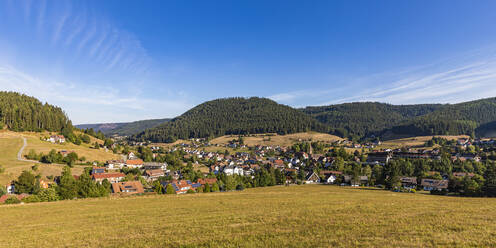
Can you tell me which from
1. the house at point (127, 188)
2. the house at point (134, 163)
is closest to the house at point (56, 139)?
the house at point (134, 163)

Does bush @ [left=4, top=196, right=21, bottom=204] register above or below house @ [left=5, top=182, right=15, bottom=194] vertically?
above

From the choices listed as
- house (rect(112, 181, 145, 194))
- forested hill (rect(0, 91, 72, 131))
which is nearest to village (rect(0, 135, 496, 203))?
house (rect(112, 181, 145, 194))

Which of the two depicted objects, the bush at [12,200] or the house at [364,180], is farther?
the house at [364,180]

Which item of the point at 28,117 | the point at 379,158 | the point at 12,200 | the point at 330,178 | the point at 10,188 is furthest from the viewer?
the point at 379,158

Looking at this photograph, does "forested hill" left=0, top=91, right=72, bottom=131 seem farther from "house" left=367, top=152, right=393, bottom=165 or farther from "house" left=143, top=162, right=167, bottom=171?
"house" left=367, top=152, right=393, bottom=165

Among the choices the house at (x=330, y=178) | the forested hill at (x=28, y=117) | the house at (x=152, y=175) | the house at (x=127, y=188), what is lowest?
the house at (x=330, y=178)

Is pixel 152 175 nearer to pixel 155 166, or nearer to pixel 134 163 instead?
pixel 155 166

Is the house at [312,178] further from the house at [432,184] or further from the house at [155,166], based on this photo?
the house at [155,166]

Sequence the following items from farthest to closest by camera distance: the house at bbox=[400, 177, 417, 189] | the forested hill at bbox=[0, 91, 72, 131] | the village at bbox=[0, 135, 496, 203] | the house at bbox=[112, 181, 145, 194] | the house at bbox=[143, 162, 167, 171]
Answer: the forested hill at bbox=[0, 91, 72, 131] → the house at bbox=[143, 162, 167, 171] → the house at bbox=[400, 177, 417, 189] → the house at bbox=[112, 181, 145, 194] → the village at bbox=[0, 135, 496, 203]

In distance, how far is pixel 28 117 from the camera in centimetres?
11300

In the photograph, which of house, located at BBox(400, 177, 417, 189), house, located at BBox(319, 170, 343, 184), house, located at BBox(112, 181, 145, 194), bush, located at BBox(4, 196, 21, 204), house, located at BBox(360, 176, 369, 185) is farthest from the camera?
house, located at BBox(319, 170, 343, 184)

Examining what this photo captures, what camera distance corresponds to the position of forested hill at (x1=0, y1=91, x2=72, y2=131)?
109 meters

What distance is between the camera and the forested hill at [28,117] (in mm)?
108938

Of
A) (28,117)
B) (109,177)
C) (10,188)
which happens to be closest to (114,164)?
(109,177)
